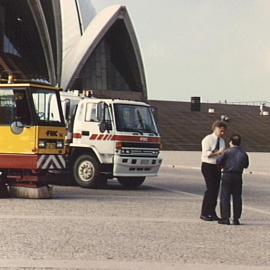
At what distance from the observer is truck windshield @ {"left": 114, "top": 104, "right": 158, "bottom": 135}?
18.8m

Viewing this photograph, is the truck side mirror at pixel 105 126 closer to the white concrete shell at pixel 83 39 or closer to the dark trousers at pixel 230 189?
the dark trousers at pixel 230 189

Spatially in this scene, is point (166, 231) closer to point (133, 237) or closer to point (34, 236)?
point (133, 237)

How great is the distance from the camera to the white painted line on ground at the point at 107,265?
830 cm

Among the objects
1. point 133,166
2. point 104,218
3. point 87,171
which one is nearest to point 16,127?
point 87,171

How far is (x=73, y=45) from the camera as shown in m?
75.2

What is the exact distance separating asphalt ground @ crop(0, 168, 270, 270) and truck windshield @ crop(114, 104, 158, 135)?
2170 mm

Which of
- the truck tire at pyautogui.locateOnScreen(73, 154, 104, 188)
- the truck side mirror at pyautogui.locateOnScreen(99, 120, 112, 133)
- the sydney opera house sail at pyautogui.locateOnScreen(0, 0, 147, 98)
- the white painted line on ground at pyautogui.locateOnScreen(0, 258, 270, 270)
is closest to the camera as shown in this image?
the white painted line on ground at pyautogui.locateOnScreen(0, 258, 270, 270)

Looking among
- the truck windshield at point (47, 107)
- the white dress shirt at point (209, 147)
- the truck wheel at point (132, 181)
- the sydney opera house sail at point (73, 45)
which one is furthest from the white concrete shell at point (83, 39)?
the white dress shirt at point (209, 147)

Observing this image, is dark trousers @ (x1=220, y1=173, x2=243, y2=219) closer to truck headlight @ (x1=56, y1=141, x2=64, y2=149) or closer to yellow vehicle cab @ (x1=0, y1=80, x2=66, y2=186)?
yellow vehicle cab @ (x1=0, y1=80, x2=66, y2=186)

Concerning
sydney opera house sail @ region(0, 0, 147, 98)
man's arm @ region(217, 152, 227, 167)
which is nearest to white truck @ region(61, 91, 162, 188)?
man's arm @ region(217, 152, 227, 167)

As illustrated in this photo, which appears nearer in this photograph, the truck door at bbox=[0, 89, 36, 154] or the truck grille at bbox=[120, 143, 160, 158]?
the truck door at bbox=[0, 89, 36, 154]

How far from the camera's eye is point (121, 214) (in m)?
13.5

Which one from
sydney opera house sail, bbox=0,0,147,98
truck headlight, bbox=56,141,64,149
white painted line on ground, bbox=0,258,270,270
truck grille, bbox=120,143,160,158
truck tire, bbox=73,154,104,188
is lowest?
white painted line on ground, bbox=0,258,270,270

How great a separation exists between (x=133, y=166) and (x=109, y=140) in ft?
→ 3.12
